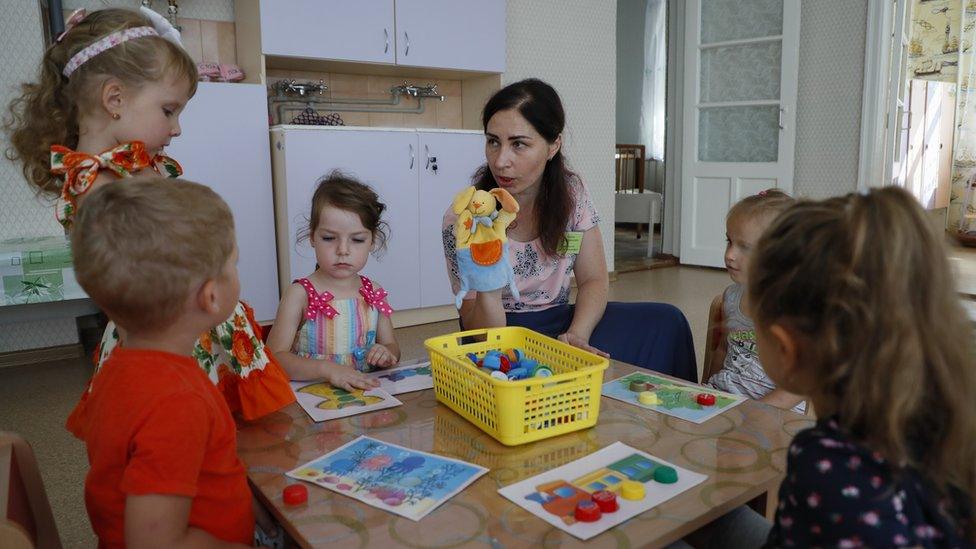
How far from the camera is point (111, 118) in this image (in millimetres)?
1181

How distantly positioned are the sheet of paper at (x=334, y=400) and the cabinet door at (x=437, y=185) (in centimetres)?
221

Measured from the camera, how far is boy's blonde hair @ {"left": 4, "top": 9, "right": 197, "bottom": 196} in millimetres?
1161

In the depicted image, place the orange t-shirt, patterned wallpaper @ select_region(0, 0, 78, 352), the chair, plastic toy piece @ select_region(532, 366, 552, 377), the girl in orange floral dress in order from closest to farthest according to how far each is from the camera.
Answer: the orange t-shirt, plastic toy piece @ select_region(532, 366, 552, 377), the girl in orange floral dress, the chair, patterned wallpaper @ select_region(0, 0, 78, 352)

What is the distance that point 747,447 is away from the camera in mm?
939

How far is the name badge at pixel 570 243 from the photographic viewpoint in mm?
1782

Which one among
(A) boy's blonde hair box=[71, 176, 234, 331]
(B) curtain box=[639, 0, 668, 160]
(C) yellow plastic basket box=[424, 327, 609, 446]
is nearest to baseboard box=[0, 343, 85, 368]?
(C) yellow plastic basket box=[424, 327, 609, 446]

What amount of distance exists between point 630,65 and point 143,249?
7602 mm

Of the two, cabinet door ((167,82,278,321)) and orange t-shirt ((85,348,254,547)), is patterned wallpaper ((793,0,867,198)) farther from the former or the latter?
orange t-shirt ((85,348,254,547))

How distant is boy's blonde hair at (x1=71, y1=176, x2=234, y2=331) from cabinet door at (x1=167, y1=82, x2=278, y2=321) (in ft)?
7.24

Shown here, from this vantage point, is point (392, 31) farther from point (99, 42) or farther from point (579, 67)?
point (99, 42)

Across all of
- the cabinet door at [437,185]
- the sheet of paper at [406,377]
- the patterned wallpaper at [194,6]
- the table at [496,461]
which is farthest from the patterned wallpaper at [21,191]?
the table at [496,461]

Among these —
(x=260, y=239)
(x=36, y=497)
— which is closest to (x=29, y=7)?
(x=260, y=239)

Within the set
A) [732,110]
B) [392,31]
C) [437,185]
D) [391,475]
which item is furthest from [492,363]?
[732,110]

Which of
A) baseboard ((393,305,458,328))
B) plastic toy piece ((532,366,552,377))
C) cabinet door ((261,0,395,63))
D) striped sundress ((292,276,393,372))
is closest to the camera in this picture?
plastic toy piece ((532,366,552,377))
